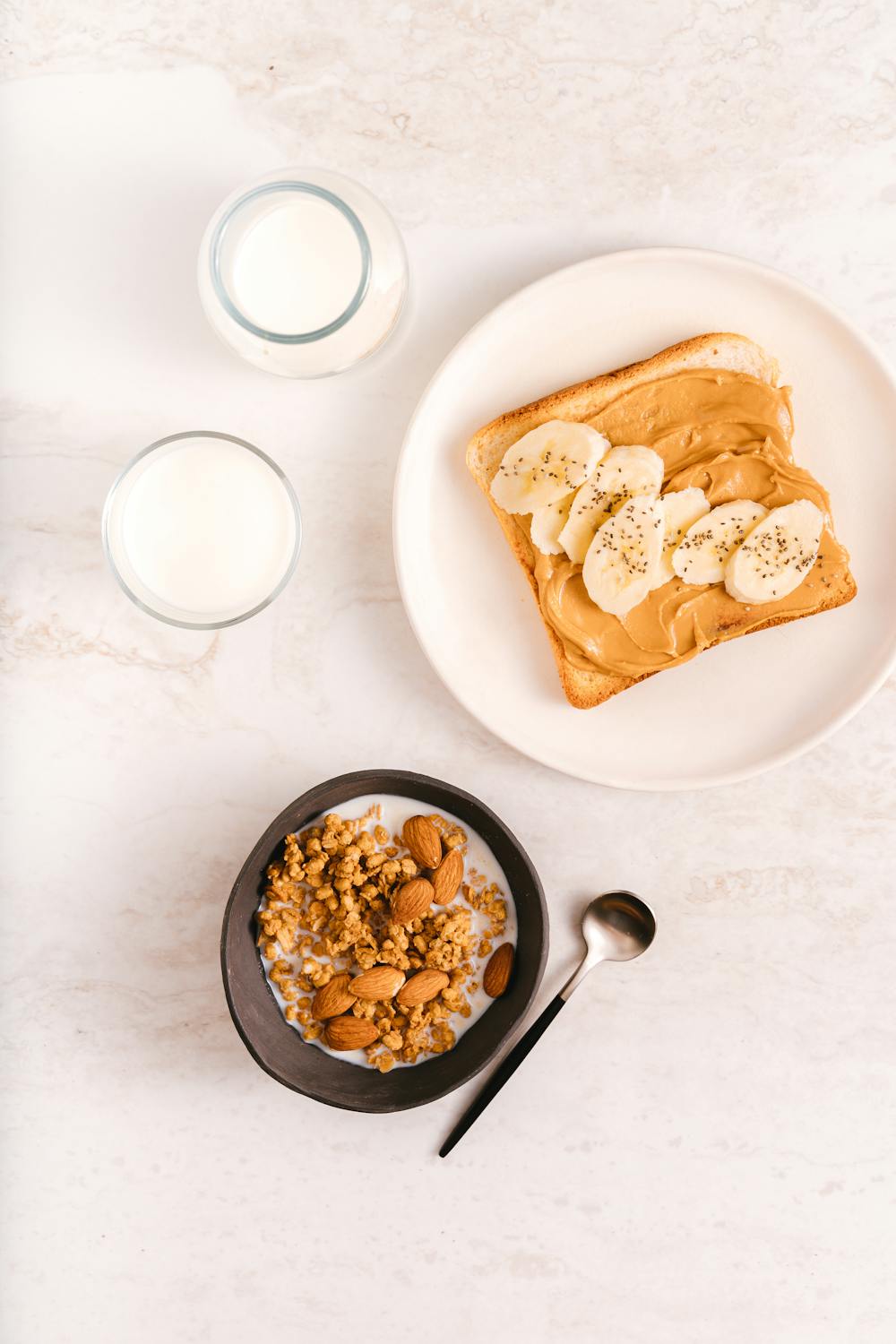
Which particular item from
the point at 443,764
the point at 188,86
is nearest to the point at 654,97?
the point at 188,86

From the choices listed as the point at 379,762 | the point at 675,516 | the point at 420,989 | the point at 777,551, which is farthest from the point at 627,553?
the point at 420,989

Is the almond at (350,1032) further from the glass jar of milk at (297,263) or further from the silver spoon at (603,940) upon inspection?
the glass jar of milk at (297,263)

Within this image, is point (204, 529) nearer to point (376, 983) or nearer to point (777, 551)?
point (376, 983)

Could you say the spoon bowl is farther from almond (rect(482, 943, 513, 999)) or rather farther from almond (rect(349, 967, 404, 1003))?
almond (rect(349, 967, 404, 1003))

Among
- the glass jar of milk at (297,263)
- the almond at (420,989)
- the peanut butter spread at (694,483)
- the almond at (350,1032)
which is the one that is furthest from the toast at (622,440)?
the almond at (350,1032)

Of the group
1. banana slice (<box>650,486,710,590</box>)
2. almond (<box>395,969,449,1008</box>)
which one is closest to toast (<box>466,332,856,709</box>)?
banana slice (<box>650,486,710,590</box>)

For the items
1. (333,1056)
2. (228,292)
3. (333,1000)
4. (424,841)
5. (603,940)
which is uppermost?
(228,292)

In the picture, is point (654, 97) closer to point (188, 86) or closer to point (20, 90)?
point (188, 86)
